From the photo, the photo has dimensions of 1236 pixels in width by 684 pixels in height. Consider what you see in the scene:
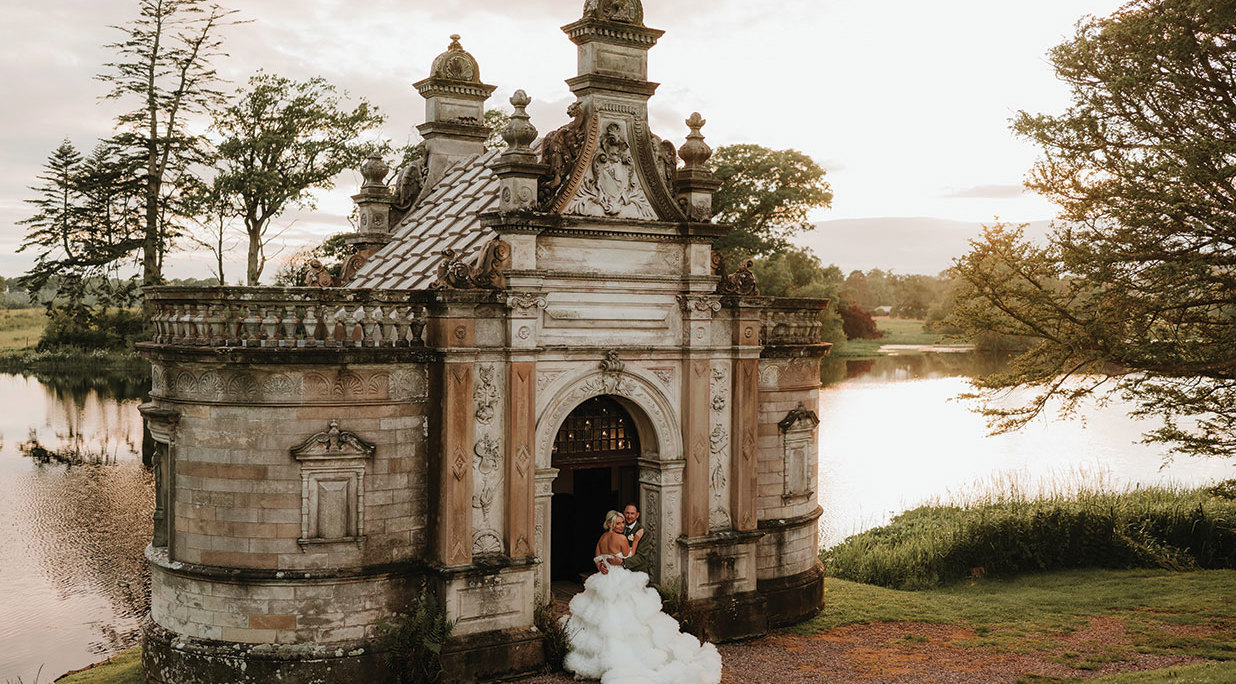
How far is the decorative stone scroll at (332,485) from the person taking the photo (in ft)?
39.4

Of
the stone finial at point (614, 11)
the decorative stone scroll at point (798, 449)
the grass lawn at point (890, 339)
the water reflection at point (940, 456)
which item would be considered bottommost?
the water reflection at point (940, 456)

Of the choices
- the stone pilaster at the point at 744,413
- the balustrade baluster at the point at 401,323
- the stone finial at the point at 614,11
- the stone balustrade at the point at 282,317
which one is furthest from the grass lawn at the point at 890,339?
the stone balustrade at the point at 282,317

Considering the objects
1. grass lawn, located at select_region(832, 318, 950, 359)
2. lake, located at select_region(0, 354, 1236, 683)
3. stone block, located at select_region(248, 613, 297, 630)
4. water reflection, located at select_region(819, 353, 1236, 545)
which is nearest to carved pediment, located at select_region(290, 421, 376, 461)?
stone block, located at select_region(248, 613, 297, 630)

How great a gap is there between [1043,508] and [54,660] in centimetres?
1922

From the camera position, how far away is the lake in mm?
19281

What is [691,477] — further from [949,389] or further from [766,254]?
[949,389]

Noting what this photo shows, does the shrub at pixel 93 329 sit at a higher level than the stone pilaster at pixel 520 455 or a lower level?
higher

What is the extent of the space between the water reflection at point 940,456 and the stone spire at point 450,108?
12.0m

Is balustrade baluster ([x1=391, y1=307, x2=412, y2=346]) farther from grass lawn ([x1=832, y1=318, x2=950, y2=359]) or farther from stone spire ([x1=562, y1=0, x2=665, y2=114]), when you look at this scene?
grass lawn ([x1=832, y1=318, x2=950, y2=359])

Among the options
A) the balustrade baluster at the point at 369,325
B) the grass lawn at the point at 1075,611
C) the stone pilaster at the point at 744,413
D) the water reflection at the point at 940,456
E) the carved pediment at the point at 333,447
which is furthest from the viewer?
the water reflection at the point at 940,456

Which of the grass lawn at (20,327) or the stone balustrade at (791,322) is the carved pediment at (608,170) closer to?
the stone balustrade at (791,322)

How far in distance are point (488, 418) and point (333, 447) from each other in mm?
1917

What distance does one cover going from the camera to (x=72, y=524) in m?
24.3

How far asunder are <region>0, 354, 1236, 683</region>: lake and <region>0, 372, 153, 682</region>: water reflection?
0.05 metres
